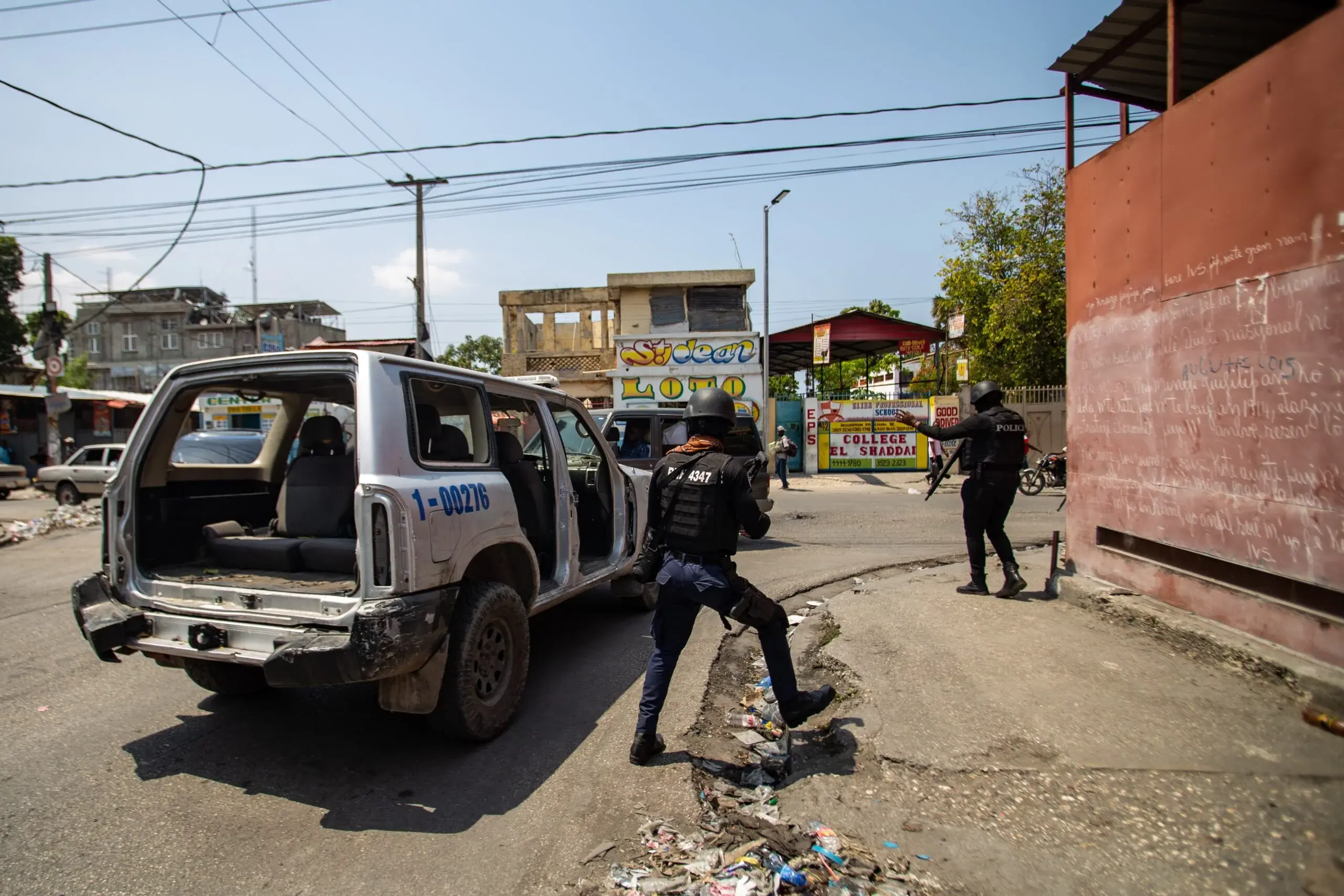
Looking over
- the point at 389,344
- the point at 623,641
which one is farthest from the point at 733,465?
the point at 389,344

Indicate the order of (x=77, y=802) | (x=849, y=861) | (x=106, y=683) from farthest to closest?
(x=106, y=683)
(x=77, y=802)
(x=849, y=861)

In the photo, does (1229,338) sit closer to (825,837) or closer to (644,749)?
(825,837)

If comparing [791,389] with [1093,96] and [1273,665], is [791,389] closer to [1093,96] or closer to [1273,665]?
[1093,96]

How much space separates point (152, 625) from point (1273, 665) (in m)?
5.57

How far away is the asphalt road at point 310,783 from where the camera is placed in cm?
269

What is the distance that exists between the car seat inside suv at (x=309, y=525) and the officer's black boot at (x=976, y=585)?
4731 millimetres

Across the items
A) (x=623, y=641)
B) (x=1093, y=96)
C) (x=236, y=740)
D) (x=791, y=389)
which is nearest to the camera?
(x=236, y=740)

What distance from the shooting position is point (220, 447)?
42.8 feet

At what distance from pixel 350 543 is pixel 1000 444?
4747 millimetres

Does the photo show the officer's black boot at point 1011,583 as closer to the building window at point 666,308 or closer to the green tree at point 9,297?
the building window at point 666,308

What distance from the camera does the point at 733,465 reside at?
3.56 metres

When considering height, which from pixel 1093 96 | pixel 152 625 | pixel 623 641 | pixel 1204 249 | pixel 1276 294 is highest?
pixel 1093 96

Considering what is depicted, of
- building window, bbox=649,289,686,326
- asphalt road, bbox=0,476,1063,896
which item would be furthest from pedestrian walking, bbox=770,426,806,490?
asphalt road, bbox=0,476,1063,896

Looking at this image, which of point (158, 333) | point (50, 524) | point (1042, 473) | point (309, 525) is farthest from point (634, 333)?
point (158, 333)
